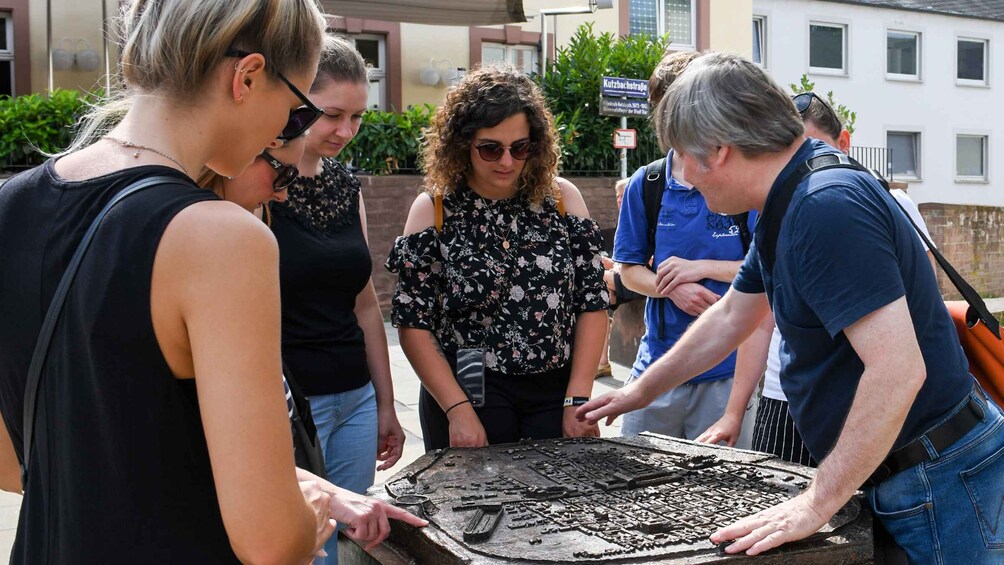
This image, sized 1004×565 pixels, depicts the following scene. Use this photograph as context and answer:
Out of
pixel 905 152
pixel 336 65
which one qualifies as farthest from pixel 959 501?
pixel 905 152

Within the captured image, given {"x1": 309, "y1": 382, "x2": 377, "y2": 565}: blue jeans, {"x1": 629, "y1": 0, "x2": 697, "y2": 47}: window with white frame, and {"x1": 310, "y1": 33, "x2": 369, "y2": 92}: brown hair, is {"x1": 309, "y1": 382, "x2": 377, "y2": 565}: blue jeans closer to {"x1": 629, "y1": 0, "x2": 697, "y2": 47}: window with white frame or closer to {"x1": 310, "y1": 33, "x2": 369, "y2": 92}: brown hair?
{"x1": 310, "y1": 33, "x2": 369, "y2": 92}: brown hair

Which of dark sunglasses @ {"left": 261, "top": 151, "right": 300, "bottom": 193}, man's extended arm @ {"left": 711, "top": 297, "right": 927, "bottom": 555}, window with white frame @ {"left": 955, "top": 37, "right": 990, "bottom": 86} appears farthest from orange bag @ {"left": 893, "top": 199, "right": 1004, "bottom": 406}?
window with white frame @ {"left": 955, "top": 37, "right": 990, "bottom": 86}

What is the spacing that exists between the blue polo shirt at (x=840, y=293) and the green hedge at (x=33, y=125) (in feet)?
→ 31.6

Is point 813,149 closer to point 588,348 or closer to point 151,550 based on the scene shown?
point 588,348

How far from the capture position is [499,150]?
2.96 meters

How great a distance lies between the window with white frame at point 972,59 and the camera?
27750mm

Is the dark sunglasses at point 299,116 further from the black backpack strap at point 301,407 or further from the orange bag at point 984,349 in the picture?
the orange bag at point 984,349

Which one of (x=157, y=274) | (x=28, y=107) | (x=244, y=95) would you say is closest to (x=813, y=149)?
(x=244, y=95)

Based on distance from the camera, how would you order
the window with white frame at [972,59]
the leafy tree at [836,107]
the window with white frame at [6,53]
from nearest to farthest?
the leafy tree at [836,107] → the window with white frame at [6,53] → the window with white frame at [972,59]

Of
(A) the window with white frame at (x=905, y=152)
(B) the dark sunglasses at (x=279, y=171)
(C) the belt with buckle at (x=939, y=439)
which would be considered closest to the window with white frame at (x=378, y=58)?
(B) the dark sunglasses at (x=279, y=171)

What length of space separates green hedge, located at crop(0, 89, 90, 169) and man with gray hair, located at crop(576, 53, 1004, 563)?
9.47m

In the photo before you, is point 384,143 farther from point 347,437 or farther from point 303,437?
point 303,437

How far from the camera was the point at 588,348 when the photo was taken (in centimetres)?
301

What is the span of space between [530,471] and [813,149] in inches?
40.5
